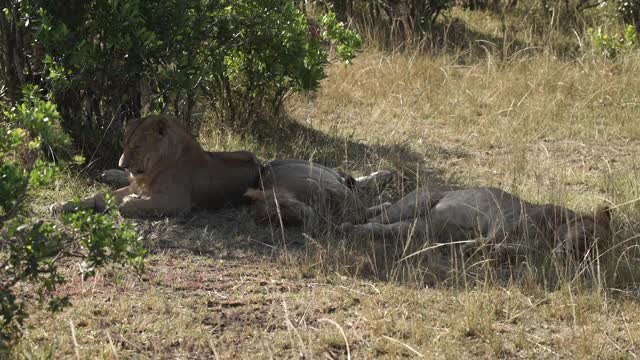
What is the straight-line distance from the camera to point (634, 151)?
998 cm

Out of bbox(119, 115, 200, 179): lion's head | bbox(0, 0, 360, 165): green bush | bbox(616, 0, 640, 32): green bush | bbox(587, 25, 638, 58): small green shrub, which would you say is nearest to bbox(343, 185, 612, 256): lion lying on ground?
bbox(119, 115, 200, 179): lion's head

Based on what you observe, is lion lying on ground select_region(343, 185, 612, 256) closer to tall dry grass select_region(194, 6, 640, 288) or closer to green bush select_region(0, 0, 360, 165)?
tall dry grass select_region(194, 6, 640, 288)

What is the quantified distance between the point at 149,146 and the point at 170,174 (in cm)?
26

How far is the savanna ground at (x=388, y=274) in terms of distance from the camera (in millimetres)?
5465

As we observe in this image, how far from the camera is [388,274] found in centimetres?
654

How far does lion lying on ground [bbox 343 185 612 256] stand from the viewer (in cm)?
671

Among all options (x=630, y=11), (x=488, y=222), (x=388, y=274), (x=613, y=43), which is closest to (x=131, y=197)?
(x=388, y=274)

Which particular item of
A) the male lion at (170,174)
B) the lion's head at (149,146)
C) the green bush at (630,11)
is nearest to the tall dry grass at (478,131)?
the green bush at (630,11)

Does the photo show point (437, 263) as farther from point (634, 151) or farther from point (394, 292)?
point (634, 151)

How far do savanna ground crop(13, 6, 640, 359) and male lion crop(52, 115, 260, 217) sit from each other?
0.18 m

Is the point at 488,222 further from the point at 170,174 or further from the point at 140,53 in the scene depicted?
the point at 140,53

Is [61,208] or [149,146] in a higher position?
[149,146]

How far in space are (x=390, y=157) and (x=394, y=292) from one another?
3372 millimetres

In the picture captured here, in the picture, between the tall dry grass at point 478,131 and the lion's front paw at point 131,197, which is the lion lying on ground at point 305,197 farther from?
the lion's front paw at point 131,197
